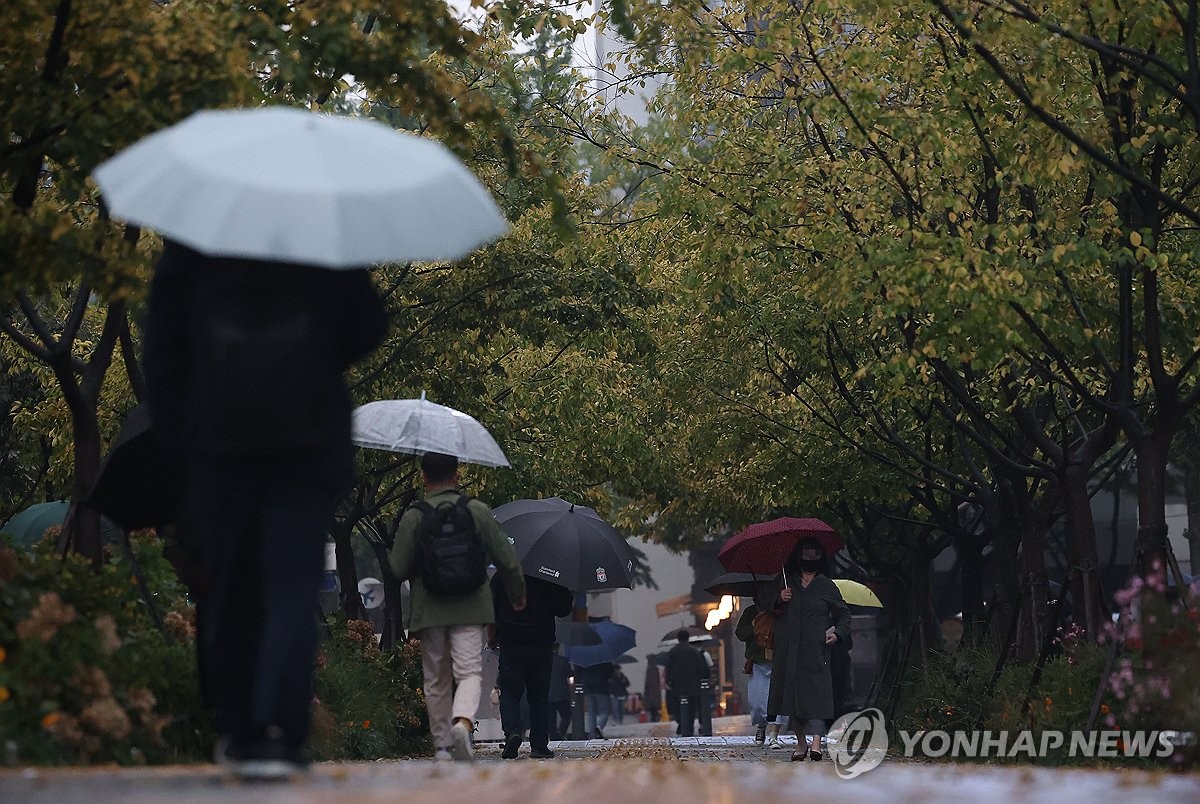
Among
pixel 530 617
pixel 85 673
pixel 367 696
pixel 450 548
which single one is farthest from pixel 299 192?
pixel 530 617

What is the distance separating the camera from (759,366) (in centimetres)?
2397

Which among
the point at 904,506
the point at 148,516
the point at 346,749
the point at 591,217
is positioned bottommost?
the point at 346,749

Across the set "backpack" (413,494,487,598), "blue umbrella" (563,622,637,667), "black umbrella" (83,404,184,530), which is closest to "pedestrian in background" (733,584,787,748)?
"backpack" (413,494,487,598)

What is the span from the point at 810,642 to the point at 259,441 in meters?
10.9

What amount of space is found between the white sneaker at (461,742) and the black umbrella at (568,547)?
21.4ft

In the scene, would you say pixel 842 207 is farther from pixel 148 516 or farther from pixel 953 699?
pixel 148 516

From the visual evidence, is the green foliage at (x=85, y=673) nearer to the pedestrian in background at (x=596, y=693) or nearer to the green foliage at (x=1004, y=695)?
the green foliage at (x=1004, y=695)

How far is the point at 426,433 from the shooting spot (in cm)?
1179

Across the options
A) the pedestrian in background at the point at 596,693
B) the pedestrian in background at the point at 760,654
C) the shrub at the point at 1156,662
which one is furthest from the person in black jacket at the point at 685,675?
the shrub at the point at 1156,662

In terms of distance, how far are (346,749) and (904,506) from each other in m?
19.1

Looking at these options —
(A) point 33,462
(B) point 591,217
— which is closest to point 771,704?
→ (B) point 591,217

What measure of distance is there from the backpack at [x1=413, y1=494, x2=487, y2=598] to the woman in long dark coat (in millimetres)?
5940

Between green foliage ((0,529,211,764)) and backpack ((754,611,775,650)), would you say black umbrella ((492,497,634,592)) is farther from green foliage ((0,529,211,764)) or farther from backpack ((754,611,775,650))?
green foliage ((0,529,211,764))

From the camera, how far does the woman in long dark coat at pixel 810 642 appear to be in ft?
52.0
